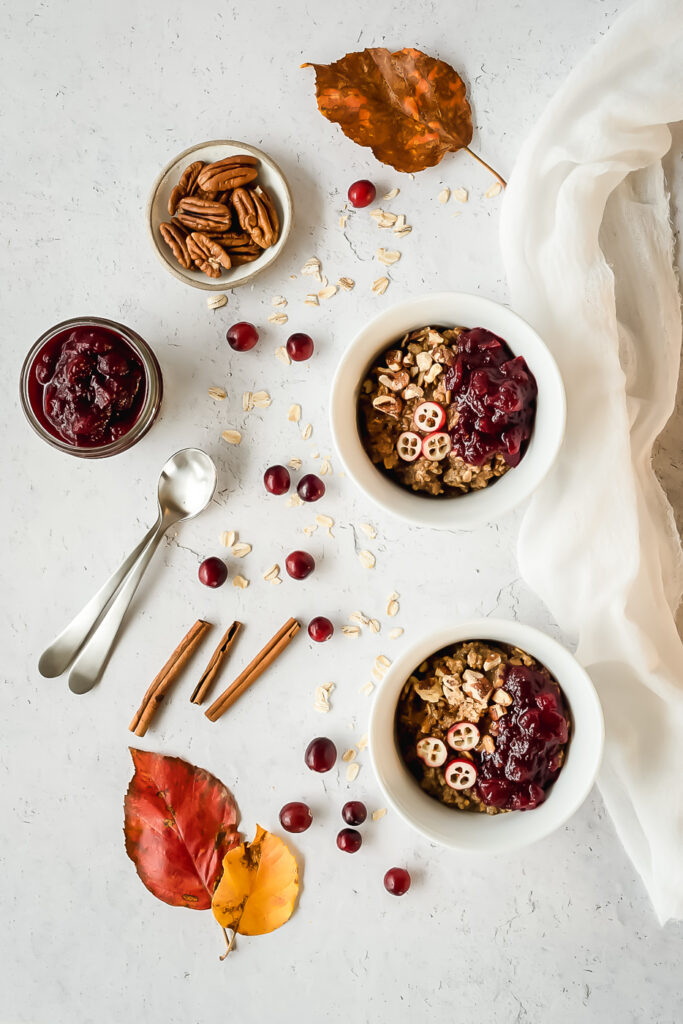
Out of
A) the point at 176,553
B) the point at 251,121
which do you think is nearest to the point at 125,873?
the point at 176,553

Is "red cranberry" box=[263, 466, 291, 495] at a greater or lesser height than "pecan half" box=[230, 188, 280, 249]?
lesser

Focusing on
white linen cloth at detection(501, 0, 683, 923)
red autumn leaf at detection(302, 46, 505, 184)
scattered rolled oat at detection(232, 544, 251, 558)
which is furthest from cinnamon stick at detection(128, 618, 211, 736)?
red autumn leaf at detection(302, 46, 505, 184)

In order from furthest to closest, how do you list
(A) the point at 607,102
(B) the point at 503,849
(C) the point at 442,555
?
(C) the point at 442,555 → (A) the point at 607,102 → (B) the point at 503,849

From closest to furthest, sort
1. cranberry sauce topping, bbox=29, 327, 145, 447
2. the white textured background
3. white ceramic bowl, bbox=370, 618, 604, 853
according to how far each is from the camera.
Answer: white ceramic bowl, bbox=370, 618, 604, 853
cranberry sauce topping, bbox=29, 327, 145, 447
the white textured background

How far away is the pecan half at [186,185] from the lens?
59.7 inches

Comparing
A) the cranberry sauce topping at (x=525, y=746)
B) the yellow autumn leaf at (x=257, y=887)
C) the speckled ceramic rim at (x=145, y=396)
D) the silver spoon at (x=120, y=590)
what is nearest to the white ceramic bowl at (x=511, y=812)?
the cranberry sauce topping at (x=525, y=746)

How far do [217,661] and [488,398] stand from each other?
0.74m

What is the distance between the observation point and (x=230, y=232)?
59.7 inches

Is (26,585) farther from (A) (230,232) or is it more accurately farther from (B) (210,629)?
(A) (230,232)

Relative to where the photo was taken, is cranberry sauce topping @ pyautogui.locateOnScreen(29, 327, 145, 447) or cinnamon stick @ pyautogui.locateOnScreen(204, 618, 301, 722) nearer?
cranberry sauce topping @ pyautogui.locateOnScreen(29, 327, 145, 447)

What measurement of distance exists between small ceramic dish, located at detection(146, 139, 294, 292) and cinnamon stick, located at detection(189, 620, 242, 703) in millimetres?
663

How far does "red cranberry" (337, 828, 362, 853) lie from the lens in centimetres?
155

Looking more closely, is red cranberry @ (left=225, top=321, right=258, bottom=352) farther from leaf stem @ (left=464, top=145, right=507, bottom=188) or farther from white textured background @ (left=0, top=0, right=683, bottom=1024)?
leaf stem @ (left=464, top=145, right=507, bottom=188)

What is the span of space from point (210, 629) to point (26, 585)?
0.40 meters
